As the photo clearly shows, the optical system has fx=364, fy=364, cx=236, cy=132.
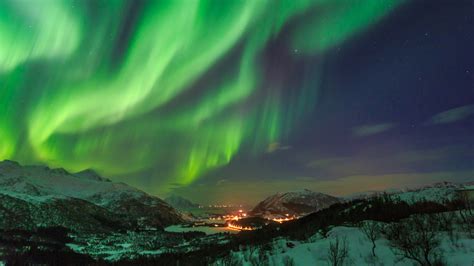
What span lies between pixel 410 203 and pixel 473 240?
13412 cm

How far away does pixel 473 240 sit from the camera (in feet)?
244

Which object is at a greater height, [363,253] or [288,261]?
[363,253]

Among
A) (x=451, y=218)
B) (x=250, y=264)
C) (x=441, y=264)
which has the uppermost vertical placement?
(x=451, y=218)

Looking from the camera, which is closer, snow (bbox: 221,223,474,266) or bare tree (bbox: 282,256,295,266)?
snow (bbox: 221,223,474,266)

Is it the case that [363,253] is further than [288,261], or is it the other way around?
[288,261]

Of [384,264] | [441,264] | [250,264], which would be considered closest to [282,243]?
[250,264]

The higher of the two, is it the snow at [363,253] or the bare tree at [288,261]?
the snow at [363,253]

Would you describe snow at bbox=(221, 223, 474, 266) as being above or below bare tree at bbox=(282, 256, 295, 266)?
above

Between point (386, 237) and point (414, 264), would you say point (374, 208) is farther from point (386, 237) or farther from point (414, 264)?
point (414, 264)

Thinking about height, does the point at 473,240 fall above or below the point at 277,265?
above

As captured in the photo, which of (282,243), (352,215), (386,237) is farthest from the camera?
(352,215)

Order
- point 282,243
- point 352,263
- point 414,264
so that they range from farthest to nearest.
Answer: point 282,243, point 352,263, point 414,264

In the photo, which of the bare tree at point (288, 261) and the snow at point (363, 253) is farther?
the bare tree at point (288, 261)

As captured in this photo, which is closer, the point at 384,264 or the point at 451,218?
the point at 384,264
